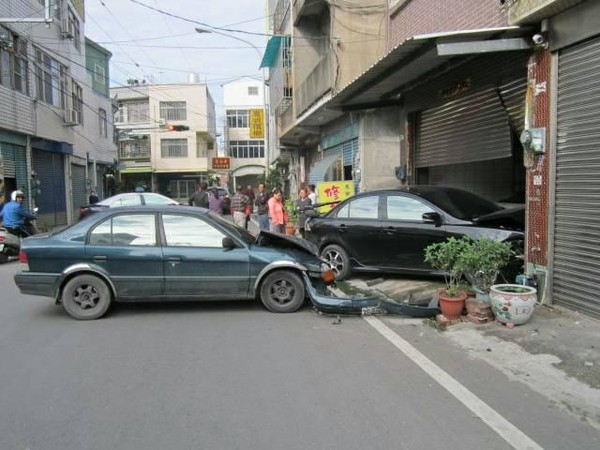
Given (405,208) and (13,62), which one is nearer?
(405,208)

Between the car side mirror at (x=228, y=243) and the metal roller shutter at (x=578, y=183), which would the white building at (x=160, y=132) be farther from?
the metal roller shutter at (x=578, y=183)

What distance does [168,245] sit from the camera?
Result: 7.75 meters

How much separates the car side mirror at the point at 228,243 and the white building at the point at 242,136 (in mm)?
63352

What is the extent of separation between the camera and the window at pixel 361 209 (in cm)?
1007

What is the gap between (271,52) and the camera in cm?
3159

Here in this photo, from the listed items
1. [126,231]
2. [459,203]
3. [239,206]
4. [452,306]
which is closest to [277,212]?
[239,206]

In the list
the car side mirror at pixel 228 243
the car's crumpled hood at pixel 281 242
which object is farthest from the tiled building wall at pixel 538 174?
the car side mirror at pixel 228 243

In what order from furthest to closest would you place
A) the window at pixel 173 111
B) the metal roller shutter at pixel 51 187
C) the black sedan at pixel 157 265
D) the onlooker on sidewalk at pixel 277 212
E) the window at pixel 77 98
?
the window at pixel 173 111 < the window at pixel 77 98 < the metal roller shutter at pixel 51 187 < the onlooker on sidewalk at pixel 277 212 < the black sedan at pixel 157 265

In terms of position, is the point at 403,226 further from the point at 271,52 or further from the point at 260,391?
the point at 271,52

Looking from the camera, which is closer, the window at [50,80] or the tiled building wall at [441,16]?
the tiled building wall at [441,16]

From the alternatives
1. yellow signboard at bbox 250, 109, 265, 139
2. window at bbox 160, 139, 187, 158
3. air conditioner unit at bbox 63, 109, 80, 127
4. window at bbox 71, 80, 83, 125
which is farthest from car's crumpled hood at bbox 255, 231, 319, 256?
window at bbox 160, 139, 187, 158

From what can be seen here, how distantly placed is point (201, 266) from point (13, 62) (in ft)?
55.9

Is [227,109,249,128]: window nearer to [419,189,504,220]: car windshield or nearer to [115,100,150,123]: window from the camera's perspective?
[115,100,150,123]: window

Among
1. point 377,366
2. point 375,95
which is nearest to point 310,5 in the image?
point 375,95
